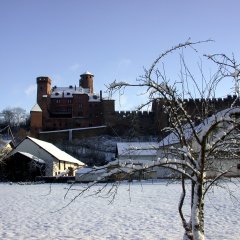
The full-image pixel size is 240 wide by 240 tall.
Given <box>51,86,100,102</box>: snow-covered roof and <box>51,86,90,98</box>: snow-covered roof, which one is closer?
<box>51,86,100,102</box>: snow-covered roof

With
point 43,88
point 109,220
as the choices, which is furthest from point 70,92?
Result: point 109,220

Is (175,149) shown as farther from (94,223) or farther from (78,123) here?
(78,123)

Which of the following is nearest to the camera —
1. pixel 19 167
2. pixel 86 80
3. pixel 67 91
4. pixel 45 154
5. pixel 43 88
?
pixel 19 167

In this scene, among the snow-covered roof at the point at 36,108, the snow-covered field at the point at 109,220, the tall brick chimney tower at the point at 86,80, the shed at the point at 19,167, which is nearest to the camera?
the snow-covered field at the point at 109,220

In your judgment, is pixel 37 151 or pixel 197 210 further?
pixel 37 151

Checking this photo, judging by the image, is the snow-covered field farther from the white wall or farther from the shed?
the white wall

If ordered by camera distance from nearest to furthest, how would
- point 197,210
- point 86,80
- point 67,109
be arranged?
1. point 197,210
2. point 67,109
3. point 86,80

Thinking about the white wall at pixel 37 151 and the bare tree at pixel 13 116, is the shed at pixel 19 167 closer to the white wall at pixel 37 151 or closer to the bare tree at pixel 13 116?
the white wall at pixel 37 151

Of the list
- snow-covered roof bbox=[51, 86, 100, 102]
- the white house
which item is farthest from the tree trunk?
snow-covered roof bbox=[51, 86, 100, 102]

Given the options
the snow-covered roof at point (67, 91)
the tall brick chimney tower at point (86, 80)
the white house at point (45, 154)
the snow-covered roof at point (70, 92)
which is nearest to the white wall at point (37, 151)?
the white house at point (45, 154)

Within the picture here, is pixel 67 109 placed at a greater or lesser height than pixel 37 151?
greater

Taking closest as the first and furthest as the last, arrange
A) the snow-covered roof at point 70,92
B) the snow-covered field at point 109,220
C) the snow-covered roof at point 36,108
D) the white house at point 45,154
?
1. the snow-covered field at point 109,220
2. the white house at point 45,154
3. the snow-covered roof at point 36,108
4. the snow-covered roof at point 70,92

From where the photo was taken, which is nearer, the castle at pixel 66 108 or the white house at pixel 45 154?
the white house at pixel 45 154

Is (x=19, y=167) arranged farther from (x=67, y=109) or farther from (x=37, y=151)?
(x=67, y=109)
